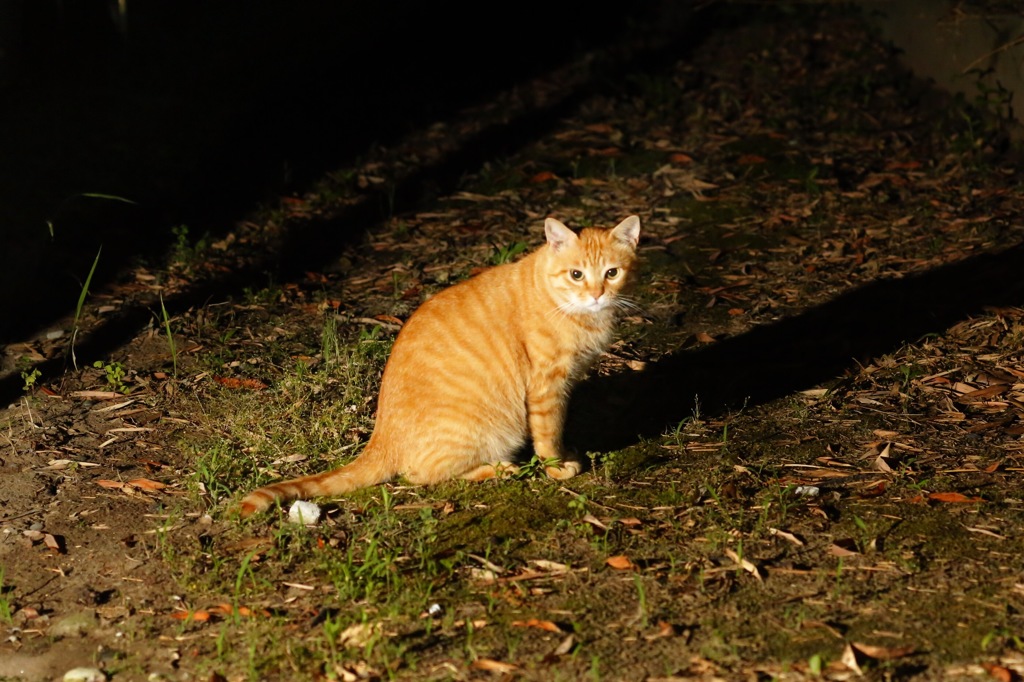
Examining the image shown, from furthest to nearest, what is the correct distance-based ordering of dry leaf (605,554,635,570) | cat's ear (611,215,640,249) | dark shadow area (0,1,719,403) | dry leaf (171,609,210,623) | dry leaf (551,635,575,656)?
1. dark shadow area (0,1,719,403)
2. cat's ear (611,215,640,249)
3. dry leaf (605,554,635,570)
4. dry leaf (171,609,210,623)
5. dry leaf (551,635,575,656)

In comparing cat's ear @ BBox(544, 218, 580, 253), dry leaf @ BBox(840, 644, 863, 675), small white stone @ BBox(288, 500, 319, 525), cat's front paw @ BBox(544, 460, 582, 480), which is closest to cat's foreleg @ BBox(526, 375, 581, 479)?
cat's front paw @ BBox(544, 460, 582, 480)

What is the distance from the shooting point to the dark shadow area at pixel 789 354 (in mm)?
5938

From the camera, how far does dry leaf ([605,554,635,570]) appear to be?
4477 millimetres

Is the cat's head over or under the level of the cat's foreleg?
over

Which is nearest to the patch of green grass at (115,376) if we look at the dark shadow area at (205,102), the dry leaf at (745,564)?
the dark shadow area at (205,102)

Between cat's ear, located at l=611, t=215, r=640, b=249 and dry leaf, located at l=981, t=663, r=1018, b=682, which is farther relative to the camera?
cat's ear, located at l=611, t=215, r=640, b=249

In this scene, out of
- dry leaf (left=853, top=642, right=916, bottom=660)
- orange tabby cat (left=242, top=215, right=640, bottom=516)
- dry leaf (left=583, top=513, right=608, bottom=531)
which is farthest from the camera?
orange tabby cat (left=242, top=215, right=640, bottom=516)

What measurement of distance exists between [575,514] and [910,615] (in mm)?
1480

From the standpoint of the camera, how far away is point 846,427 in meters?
5.65

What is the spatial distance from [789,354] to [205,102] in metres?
6.88

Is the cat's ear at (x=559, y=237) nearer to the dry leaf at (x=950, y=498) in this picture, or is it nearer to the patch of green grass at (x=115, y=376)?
the dry leaf at (x=950, y=498)

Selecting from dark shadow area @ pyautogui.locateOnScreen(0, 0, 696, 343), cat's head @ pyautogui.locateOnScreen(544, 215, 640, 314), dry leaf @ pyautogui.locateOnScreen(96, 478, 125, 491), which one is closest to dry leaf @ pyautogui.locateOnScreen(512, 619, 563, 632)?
cat's head @ pyautogui.locateOnScreen(544, 215, 640, 314)

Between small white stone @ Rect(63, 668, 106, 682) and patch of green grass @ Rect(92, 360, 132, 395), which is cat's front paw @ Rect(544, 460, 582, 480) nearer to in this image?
small white stone @ Rect(63, 668, 106, 682)

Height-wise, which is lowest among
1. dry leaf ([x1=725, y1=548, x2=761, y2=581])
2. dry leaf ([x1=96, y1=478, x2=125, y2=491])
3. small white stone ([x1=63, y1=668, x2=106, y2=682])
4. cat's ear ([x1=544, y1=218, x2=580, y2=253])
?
dry leaf ([x1=96, y1=478, x2=125, y2=491])
